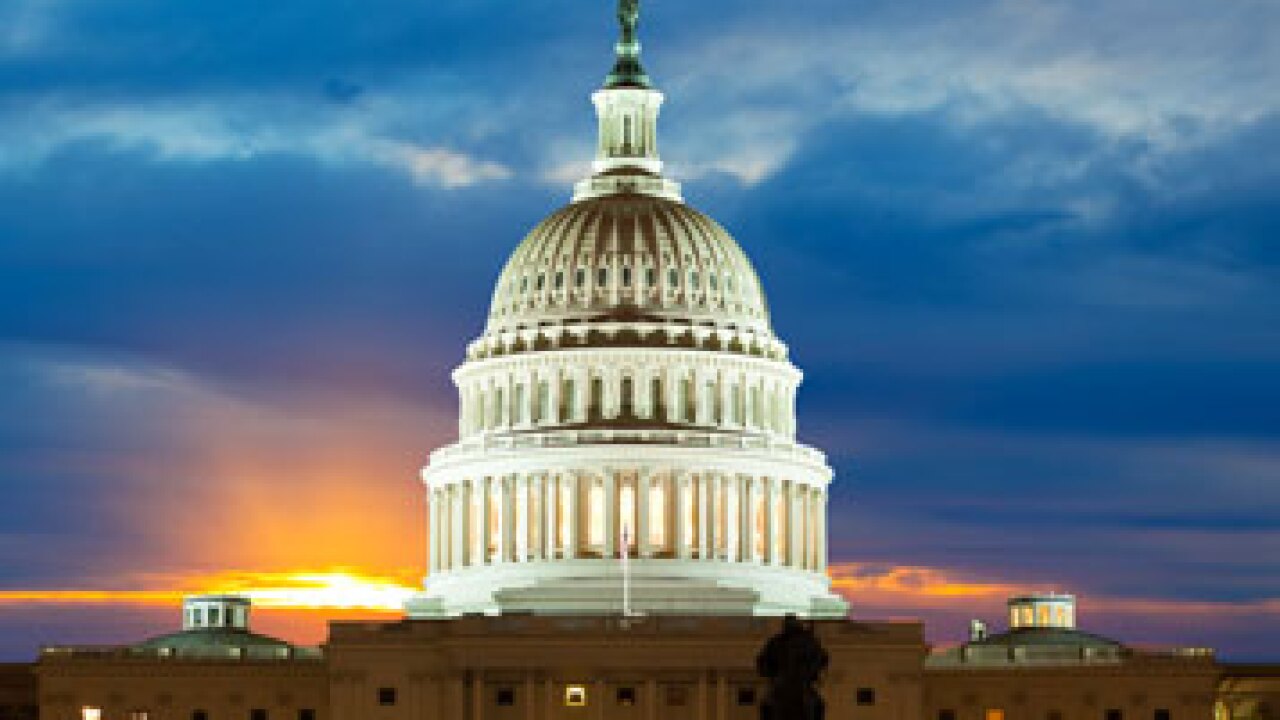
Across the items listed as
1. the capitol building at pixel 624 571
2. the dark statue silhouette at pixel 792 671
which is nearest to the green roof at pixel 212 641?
the capitol building at pixel 624 571

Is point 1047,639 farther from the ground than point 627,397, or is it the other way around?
point 627,397

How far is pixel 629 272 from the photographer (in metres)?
183

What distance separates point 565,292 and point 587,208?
510 centimetres

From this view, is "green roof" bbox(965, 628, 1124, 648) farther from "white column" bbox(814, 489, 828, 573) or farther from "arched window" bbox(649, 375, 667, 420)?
A: "arched window" bbox(649, 375, 667, 420)

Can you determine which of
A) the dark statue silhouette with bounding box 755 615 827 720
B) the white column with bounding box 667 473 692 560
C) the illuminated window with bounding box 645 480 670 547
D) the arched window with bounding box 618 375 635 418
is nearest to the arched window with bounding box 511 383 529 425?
the arched window with bounding box 618 375 635 418

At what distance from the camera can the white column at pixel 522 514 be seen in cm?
17788

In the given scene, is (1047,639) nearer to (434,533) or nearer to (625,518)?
(625,518)

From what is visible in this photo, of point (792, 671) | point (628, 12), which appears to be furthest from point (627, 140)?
point (792, 671)

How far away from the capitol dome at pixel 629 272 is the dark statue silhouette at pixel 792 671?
86.3 meters

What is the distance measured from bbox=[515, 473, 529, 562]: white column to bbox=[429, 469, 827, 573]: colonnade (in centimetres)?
5

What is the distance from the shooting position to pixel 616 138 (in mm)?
189625

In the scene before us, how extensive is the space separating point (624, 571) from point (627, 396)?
13.6 metres

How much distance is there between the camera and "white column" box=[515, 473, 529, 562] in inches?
7003

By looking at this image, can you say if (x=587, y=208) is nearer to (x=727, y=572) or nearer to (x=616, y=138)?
(x=616, y=138)
